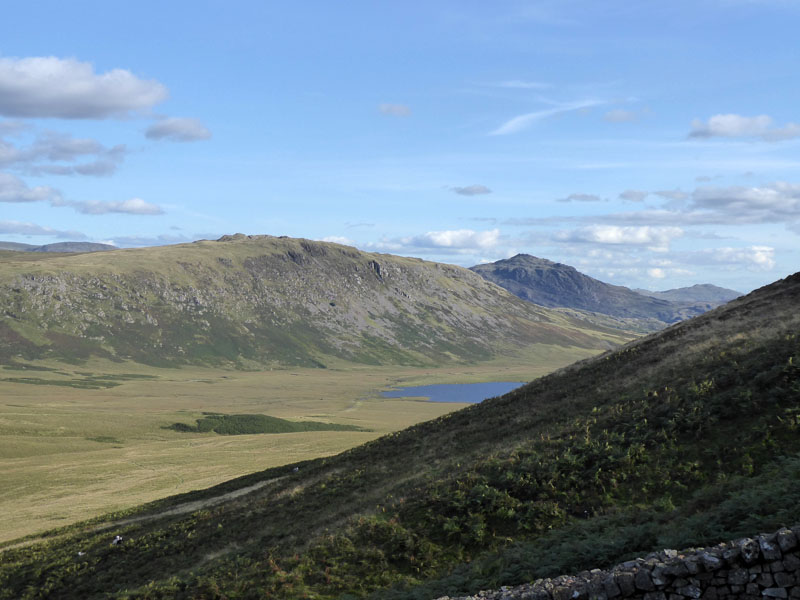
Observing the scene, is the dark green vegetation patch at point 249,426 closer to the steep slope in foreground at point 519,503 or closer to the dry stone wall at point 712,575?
the steep slope in foreground at point 519,503

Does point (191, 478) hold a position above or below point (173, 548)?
below

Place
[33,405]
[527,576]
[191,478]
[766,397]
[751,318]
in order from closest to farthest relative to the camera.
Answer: [527,576]
[766,397]
[751,318]
[191,478]
[33,405]

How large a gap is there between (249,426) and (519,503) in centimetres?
16205

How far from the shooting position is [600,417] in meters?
32.3

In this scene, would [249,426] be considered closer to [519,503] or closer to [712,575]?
[519,503]

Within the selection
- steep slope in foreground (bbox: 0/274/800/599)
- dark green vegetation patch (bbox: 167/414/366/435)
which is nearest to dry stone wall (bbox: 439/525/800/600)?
steep slope in foreground (bbox: 0/274/800/599)

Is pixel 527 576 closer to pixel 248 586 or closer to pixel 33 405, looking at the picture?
pixel 248 586

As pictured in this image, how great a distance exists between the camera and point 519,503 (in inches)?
947

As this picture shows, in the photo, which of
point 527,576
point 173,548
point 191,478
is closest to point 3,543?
point 173,548

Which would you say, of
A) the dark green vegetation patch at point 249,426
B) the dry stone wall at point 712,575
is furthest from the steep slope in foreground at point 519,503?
the dark green vegetation patch at point 249,426

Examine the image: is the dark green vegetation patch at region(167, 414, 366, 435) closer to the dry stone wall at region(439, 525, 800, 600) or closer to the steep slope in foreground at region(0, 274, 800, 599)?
the steep slope in foreground at region(0, 274, 800, 599)

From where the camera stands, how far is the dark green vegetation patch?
540ft

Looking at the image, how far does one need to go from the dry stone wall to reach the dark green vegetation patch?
491ft

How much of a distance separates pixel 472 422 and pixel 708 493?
28.0 meters
